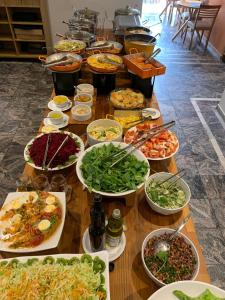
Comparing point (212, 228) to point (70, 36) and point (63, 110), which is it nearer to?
point (63, 110)

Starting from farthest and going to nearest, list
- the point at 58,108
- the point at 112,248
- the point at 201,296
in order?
the point at 58,108 < the point at 112,248 < the point at 201,296

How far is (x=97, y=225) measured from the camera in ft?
2.90

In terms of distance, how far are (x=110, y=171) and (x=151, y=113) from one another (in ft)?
2.63

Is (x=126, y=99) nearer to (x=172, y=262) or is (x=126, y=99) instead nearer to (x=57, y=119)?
(x=57, y=119)

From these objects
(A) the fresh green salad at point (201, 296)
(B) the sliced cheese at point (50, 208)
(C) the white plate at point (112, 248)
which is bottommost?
(C) the white plate at point (112, 248)

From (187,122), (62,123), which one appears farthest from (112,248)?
(187,122)

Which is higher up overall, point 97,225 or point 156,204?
point 97,225

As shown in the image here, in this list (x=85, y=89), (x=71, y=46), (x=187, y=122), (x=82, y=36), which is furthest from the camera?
(x=187, y=122)

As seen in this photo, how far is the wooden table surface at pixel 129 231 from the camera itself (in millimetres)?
902

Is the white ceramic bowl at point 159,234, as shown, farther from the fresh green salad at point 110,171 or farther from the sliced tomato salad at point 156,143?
the sliced tomato salad at point 156,143

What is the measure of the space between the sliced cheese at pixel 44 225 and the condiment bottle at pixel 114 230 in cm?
24

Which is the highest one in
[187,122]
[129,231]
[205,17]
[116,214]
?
[116,214]

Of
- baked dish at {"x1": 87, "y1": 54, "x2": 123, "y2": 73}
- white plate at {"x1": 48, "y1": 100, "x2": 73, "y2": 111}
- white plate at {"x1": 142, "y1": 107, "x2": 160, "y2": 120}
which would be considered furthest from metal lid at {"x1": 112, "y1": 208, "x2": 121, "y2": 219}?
baked dish at {"x1": 87, "y1": 54, "x2": 123, "y2": 73}

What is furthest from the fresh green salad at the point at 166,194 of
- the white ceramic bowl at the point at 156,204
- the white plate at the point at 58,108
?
the white plate at the point at 58,108
